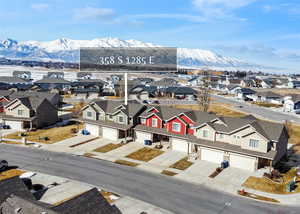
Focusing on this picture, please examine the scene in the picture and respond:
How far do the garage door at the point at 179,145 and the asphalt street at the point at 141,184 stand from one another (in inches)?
506

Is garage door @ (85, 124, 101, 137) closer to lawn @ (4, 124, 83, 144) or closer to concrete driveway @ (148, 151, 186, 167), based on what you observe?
lawn @ (4, 124, 83, 144)

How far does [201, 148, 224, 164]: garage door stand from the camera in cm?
4633

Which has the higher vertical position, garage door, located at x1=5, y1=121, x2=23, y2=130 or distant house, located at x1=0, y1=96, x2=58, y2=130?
distant house, located at x1=0, y1=96, x2=58, y2=130

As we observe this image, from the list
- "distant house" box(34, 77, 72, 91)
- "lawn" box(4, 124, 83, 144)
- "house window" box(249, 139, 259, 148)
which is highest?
"distant house" box(34, 77, 72, 91)

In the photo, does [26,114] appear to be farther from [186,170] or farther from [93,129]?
[186,170]

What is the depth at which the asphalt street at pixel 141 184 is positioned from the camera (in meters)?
31.6

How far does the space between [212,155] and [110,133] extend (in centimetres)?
2403

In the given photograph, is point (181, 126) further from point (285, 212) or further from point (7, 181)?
point (7, 181)

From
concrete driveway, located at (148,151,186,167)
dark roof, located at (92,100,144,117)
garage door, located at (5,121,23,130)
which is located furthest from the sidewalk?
garage door, located at (5,121,23,130)

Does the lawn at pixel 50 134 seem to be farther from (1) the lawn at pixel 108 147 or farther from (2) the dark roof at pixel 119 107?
(1) the lawn at pixel 108 147

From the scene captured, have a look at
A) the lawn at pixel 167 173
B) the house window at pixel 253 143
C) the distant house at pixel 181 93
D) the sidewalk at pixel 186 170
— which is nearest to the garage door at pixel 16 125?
the sidewalk at pixel 186 170

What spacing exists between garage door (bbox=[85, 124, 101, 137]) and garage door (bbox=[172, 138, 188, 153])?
1894 centimetres

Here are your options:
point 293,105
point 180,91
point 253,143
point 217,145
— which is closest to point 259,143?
point 253,143

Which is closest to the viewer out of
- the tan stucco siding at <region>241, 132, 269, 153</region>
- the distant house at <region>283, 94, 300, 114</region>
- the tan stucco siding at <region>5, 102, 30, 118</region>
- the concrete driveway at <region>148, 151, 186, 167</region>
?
the tan stucco siding at <region>241, 132, 269, 153</region>
